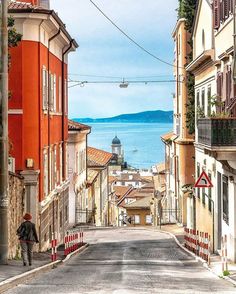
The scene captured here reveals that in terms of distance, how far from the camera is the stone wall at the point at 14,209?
22.8 m

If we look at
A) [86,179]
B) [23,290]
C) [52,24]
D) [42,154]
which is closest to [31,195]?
[42,154]

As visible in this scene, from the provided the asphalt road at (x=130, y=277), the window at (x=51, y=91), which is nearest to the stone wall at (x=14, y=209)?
the asphalt road at (x=130, y=277)

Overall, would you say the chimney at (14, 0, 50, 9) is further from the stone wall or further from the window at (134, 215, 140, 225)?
the window at (134, 215, 140, 225)

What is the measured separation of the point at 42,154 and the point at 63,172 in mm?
10571

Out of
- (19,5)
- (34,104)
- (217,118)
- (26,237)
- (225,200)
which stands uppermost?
(19,5)

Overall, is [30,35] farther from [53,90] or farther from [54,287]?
[54,287]

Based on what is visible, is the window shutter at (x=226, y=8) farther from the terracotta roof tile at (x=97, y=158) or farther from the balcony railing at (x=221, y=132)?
the terracotta roof tile at (x=97, y=158)

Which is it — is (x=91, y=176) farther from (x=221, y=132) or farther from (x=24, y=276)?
(x=24, y=276)

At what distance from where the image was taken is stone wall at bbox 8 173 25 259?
22750 mm

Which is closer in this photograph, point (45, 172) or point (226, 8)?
point (226, 8)

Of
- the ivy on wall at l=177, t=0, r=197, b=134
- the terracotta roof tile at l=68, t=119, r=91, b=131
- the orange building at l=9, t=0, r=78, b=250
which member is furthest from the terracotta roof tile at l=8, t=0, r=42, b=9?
the terracotta roof tile at l=68, t=119, r=91, b=131

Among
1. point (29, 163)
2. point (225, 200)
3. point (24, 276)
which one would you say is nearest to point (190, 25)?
point (29, 163)

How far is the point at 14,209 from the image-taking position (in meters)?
24.0

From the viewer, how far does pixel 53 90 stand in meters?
35.0
